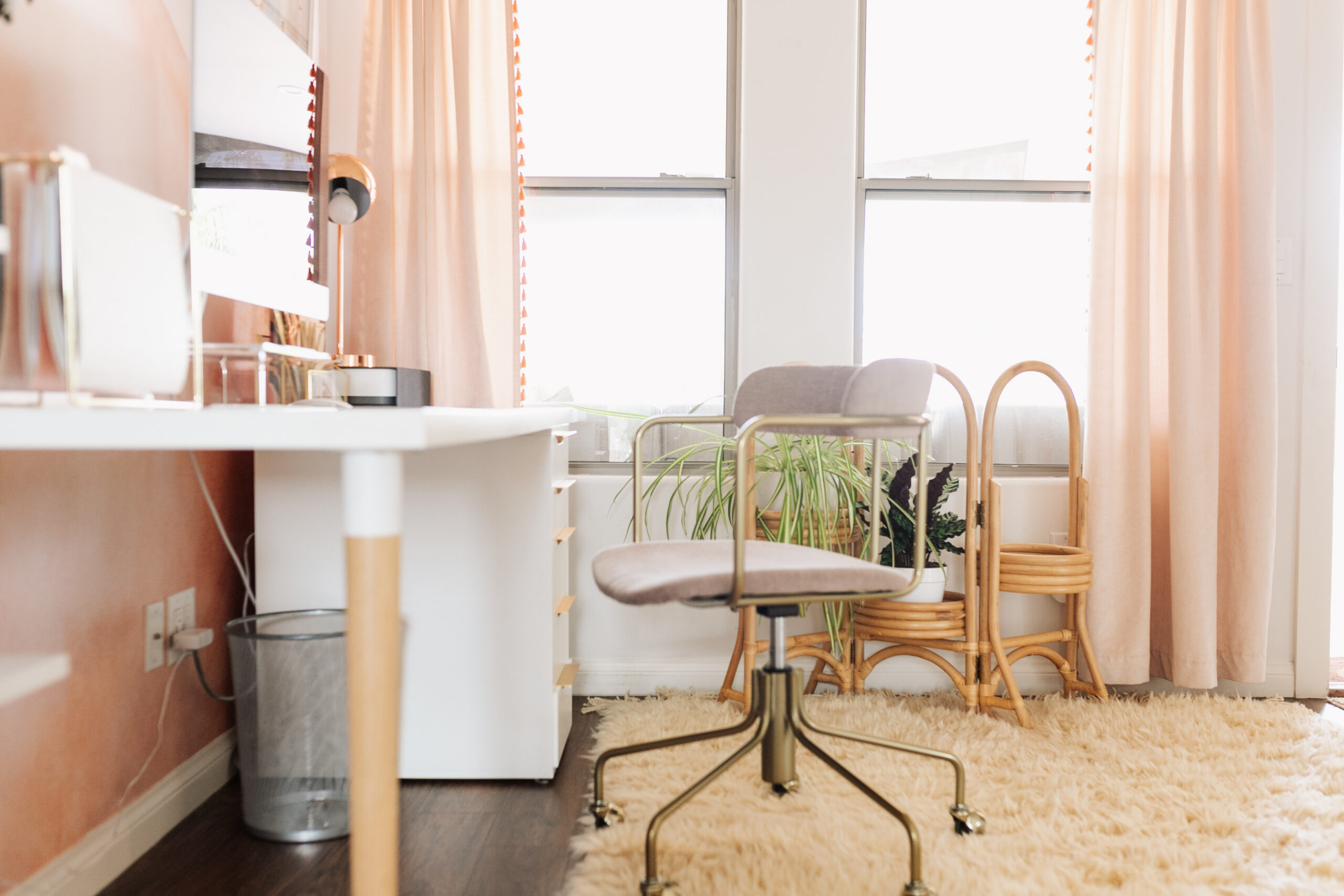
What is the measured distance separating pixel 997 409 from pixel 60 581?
2288mm

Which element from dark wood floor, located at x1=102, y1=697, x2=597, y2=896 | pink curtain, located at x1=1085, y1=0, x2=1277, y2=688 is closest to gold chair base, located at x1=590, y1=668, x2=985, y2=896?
dark wood floor, located at x1=102, y1=697, x2=597, y2=896

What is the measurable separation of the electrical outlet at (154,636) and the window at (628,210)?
1.12 meters

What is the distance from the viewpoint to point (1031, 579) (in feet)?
7.11

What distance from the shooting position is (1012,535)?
250cm

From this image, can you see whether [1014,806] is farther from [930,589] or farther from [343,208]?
[343,208]

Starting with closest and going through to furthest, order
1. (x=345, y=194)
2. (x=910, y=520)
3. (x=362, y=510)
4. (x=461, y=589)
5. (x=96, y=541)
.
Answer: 1. (x=362, y=510)
2. (x=96, y=541)
3. (x=461, y=589)
4. (x=345, y=194)
5. (x=910, y=520)

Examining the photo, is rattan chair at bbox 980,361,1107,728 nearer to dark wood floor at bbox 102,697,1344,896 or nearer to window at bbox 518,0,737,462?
window at bbox 518,0,737,462

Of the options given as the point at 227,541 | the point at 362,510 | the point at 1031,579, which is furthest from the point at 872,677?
the point at 362,510

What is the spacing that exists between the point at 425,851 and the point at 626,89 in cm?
205

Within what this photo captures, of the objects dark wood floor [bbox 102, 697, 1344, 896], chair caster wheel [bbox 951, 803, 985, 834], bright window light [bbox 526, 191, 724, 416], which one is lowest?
dark wood floor [bbox 102, 697, 1344, 896]

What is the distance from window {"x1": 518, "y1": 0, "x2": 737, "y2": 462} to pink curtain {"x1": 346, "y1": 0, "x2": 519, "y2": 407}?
0.76 feet

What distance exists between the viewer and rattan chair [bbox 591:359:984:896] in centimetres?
128

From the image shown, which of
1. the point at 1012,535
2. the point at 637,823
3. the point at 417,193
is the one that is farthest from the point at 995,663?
the point at 417,193

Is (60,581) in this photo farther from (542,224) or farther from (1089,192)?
(1089,192)
